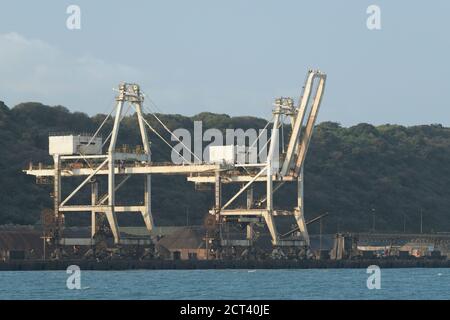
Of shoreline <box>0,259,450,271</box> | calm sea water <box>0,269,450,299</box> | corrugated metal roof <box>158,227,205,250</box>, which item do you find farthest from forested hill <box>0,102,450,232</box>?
calm sea water <box>0,269,450,299</box>

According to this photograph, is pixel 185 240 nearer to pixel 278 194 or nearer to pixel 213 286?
pixel 213 286

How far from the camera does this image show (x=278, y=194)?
178 m

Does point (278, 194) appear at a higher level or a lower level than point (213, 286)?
higher

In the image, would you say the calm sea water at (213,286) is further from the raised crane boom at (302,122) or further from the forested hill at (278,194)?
the forested hill at (278,194)

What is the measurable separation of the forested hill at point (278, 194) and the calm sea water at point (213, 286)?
53.1 metres

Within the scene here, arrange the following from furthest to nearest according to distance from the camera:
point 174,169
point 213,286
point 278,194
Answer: point 278,194 → point 174,169 → point 213,286

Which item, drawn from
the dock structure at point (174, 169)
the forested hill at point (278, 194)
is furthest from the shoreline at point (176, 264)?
the forested hill at point (278, 194)

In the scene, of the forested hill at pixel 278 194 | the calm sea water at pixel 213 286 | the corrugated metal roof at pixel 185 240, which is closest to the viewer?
the calm sea water at pixel 213 286

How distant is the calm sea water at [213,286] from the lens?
68688 mm

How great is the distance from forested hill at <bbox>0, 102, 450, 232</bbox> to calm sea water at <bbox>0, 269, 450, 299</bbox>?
53116 millimetres

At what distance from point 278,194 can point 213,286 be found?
100.0m

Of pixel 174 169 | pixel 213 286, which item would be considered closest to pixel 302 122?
pixel 174 169

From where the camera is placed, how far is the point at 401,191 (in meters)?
192
